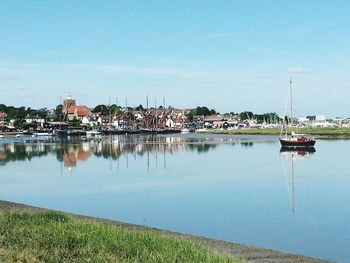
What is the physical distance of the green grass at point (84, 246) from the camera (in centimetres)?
1025

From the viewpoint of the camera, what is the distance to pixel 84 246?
11.3 meters

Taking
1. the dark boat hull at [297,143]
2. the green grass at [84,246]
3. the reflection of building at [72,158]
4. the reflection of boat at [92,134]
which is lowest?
the reflection of boat at [92,134]

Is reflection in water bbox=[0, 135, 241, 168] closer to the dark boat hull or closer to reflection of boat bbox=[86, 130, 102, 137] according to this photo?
the dark boat hull

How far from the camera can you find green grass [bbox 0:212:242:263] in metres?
10.2

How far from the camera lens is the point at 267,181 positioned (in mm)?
34281

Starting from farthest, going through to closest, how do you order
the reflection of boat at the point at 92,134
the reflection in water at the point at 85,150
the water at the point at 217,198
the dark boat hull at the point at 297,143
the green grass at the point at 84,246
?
the reflection of boat at the point at 92,134, the dark boat hull at the point at 297,143, the reflection in water at the point at 85,150, the water at the point at 217,198, the green grass at the point at 84,246

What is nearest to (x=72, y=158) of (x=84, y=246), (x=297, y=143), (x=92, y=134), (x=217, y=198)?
(x=297, y=143)

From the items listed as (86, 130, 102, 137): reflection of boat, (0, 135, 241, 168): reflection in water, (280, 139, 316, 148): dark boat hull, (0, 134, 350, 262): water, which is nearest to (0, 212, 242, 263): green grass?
(0, 134, 350, 262): water

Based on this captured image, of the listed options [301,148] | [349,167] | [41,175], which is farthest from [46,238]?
[301,148]

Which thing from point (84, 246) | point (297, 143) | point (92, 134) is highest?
point (84, 246)

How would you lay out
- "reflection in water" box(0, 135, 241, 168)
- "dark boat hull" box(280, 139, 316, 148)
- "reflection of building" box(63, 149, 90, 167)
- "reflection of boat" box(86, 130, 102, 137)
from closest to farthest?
"reflection of building" box(63, 149, 90, 167)
"reflection in water" box(0, 135, 241, 168)
"dark boat hull" box(280, 139, 316, 148)
"reflection of boat" box(86, 130, 102, 137)

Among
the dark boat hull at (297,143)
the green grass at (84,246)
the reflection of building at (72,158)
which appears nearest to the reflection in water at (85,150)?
the reflection of building at (72,158)

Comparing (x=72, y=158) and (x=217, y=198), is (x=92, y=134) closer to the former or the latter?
(x=72, y=158)

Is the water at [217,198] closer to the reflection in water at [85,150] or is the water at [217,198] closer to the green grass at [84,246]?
the green grass at [84,246]
